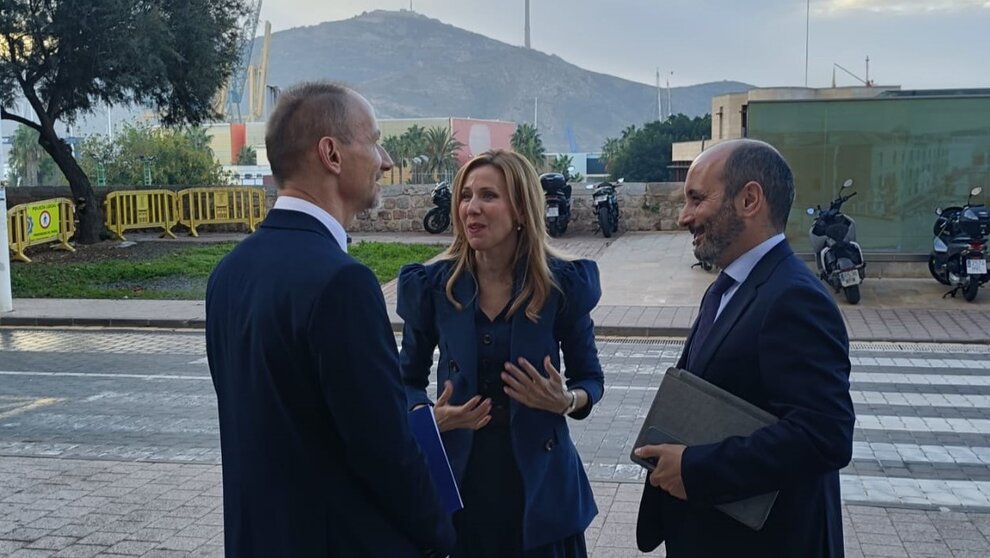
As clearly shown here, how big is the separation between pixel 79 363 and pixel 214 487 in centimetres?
542

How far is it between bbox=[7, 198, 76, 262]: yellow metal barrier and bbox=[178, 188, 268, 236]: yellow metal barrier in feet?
11.2

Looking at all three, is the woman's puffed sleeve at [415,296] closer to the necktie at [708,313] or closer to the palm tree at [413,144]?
Answer: the necktie at [708,313]

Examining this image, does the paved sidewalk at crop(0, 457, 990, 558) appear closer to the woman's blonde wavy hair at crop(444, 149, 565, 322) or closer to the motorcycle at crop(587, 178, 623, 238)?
the woman's blonde wavy hair at crop(444, 149, 565, 322)

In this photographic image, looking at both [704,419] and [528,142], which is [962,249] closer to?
[704,419]

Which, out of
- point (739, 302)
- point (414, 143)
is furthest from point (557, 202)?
point (414, 143)

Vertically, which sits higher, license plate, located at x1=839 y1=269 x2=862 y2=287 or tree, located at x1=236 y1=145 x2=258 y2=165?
tree, located at x1=236 y1=145 x2=258 y2=165

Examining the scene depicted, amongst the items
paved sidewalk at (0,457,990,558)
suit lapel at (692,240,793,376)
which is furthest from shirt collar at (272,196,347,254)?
paved sidewalk at (0,457,990,558)

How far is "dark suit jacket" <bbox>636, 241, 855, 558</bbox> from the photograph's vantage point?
2.36 m

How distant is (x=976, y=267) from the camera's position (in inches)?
513

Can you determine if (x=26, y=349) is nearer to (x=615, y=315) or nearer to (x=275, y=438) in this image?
(x=615, y=315)

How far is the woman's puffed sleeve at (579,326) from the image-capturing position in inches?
128

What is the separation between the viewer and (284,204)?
2.26m

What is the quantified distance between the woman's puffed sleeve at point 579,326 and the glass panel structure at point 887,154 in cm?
1242

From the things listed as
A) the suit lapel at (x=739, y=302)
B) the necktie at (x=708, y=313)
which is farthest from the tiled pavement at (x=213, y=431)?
the suit lapel at (x=739, y=302)
